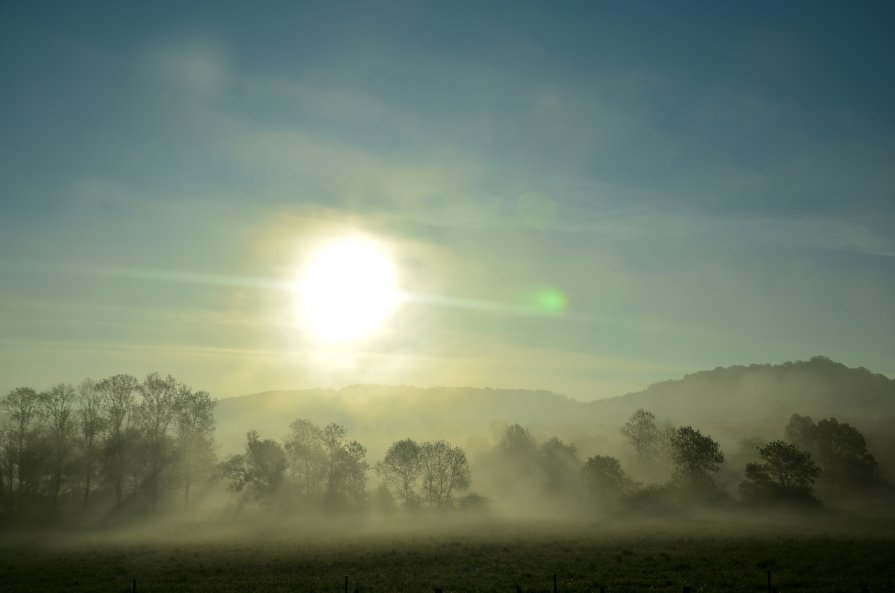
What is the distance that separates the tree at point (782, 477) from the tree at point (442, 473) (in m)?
43.8

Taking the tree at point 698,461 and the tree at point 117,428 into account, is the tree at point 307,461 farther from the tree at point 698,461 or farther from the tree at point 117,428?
the tree at point 698,461

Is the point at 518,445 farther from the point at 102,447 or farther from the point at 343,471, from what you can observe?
the point at 102,447

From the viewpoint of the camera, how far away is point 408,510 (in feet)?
271

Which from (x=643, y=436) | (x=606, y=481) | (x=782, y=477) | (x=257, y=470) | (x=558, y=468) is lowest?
(x=606, y=481)

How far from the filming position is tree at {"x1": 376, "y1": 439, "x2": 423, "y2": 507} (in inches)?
3388

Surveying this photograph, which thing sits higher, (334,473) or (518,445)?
(518,445)

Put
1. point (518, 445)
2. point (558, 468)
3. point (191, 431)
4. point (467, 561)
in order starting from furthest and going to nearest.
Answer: point (518, 445)
point (558, 468)
point (191, 431)
point (467, 561)

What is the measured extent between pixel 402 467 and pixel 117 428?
4345 cm

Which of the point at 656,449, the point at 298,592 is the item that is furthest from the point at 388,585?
the point at 656,449

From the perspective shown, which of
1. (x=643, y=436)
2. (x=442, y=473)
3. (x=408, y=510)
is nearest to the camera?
(x=408, y=510)

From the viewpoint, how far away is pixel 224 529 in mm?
62938

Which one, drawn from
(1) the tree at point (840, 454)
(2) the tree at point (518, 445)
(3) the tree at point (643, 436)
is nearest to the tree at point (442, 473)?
(2) the tree at point (518, 445)

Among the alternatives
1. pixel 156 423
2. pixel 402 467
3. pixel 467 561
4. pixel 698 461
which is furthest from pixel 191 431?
pixel 698 461

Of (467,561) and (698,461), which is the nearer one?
(467,561)
